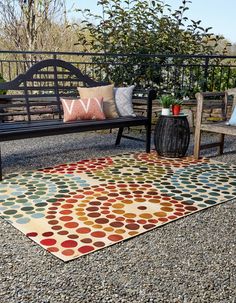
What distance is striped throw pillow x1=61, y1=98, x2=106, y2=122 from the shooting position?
11.0 feet

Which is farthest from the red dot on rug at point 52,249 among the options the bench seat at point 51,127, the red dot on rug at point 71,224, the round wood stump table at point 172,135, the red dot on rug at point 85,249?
the round wood stump table at point 172,135

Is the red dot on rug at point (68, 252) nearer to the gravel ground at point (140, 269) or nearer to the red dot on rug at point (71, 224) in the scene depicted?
the gravel ground at point (140, 269)

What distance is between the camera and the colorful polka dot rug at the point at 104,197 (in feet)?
6.45

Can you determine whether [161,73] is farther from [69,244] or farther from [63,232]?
[69,244]

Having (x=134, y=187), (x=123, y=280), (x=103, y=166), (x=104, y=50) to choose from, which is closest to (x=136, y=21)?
(x=104, y=50)

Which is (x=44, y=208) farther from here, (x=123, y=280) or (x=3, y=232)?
(x=123, y=280)

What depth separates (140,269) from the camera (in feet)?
5.35

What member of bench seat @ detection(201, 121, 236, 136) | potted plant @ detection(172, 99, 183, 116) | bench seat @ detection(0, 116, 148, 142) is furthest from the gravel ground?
potted plant @ detection(172, 99, 183, 116)

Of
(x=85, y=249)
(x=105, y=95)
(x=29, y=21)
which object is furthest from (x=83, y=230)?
(x=29, y=21)

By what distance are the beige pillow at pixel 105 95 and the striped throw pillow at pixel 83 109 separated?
0.45 ft

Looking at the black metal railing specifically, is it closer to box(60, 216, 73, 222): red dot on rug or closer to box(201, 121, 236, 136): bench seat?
→ box(201, 121, 236, 136): bench seat

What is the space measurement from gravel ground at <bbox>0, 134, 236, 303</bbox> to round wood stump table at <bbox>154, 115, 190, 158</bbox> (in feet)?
4.56

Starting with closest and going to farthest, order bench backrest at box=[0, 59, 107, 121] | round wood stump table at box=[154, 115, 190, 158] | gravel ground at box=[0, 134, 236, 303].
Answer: gravel ground at box=[0, 134, 236, 303]
bench backrest at box=[0, 59, 107, 121]
round wood stump table at box=[154, 115, 190, 158]

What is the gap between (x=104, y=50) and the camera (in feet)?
18.5
